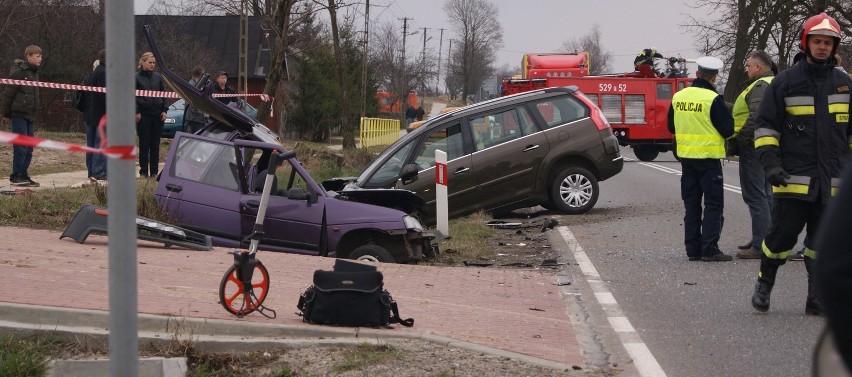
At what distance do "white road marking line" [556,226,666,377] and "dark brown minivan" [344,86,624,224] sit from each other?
10.7 ft

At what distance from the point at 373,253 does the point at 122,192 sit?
7.32m

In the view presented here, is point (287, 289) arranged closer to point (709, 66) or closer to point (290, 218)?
point (290, 218)

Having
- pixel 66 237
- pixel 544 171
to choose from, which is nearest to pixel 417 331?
pixel 66 237

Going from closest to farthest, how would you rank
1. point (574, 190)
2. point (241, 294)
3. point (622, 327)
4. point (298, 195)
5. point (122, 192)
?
point (122, 192) < point (241, 294) < point (622, 327) < point (298, 195) < point (574, 190)

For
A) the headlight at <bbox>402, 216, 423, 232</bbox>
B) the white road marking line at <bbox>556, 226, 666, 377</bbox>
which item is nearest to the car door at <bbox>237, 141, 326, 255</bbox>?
the headlight at <bbox>402, 216, 423, 232</bbox>

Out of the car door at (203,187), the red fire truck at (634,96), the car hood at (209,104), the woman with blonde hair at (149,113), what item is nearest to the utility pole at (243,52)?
the woman with blonde hair at (149,113)

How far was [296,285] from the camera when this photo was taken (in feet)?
27.1

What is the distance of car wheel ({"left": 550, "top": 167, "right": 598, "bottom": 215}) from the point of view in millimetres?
15070

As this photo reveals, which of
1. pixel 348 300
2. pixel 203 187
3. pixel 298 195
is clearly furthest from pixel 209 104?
pixel 348 300

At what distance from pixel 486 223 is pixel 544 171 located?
42.5 inches

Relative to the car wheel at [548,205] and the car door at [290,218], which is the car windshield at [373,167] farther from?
the car door at [290,218]

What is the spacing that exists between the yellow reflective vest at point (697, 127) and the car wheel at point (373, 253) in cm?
314

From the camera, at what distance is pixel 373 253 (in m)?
10.1

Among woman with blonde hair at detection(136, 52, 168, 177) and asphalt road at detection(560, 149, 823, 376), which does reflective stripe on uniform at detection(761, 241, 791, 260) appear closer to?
asphalt road at detection(560, 149, 823, 376)
